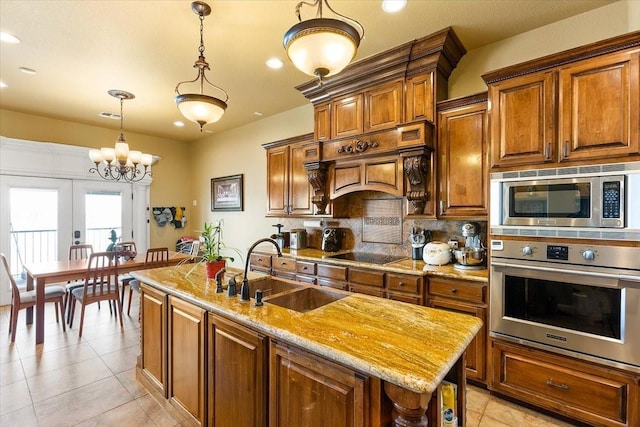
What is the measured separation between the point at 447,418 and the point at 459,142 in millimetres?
2234

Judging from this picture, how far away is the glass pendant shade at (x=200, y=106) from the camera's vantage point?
6.98 feet

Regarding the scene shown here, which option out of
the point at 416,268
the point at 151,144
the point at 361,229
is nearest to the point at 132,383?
the point at 416,268

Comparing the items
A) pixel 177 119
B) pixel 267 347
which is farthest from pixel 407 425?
pixel 177 119

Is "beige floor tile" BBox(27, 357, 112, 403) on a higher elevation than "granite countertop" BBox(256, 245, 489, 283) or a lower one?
lower

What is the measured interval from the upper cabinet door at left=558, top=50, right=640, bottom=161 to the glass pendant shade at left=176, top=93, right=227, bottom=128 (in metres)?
2.40

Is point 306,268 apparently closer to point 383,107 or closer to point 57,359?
point 383,107

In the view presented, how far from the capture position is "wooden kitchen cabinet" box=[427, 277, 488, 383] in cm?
238

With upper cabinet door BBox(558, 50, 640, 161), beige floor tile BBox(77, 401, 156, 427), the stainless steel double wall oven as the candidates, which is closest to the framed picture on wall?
beige floor tile BBox(77, 401, 156, 427)

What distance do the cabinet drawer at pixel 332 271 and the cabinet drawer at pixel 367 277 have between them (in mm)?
89

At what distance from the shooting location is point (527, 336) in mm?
2156

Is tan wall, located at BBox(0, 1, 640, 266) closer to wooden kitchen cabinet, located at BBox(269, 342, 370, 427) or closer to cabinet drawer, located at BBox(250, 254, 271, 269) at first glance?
cabinet drawer, located at BBox(250, 254, 271, 269)

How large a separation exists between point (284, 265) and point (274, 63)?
234 centimetres

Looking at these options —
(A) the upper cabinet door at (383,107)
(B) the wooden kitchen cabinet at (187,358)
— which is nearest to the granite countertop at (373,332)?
(B) the wooden kitchen cabinet at (187,358)

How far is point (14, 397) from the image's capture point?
91.9 inches
